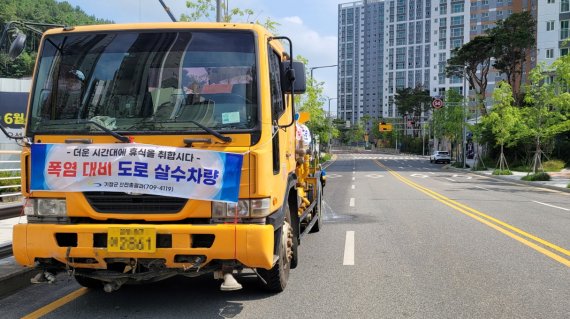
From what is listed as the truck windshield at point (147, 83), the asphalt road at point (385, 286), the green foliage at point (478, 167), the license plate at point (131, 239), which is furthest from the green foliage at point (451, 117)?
the license plate at point (131, 239)

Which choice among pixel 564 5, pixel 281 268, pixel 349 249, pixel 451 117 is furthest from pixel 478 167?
pixel 281 268

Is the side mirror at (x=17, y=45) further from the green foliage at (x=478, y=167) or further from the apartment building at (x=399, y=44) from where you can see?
the apartment building at (x=399, y=44)

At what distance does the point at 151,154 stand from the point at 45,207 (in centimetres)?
111

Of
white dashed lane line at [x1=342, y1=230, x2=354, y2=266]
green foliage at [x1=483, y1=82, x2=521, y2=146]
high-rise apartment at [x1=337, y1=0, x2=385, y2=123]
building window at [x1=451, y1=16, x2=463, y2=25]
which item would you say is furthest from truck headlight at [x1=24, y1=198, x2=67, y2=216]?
high-rise apartment at [x1=337, y1=0, x2=385, y2=123]

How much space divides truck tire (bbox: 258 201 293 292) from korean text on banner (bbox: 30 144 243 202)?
3.44ft

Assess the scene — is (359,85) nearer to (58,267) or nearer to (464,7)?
(464,7)

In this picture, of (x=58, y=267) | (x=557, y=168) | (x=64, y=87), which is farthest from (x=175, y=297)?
(x=557, y=168)

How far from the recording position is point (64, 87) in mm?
4762

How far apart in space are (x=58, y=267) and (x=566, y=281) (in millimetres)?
5635

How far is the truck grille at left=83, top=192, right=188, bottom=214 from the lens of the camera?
14.5ft

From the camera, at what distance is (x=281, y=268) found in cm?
532

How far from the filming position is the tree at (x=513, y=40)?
50.3 m

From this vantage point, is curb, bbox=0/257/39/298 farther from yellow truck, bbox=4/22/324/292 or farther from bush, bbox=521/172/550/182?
bush, bbox=521/172/550/182

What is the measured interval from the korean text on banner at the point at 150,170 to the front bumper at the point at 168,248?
30cm
